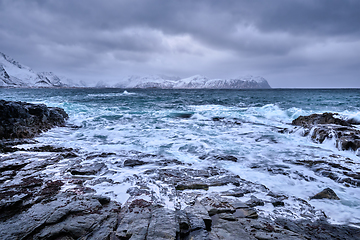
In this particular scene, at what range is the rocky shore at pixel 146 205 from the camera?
2.79 m

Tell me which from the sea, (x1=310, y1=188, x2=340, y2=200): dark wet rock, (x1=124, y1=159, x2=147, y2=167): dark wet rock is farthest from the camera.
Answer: (x1=124, y1=159, x2=147, y2=167): dark wet rock

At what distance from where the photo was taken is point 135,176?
202 inches

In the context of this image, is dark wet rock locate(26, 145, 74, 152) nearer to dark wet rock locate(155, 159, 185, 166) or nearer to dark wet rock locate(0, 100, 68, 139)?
dark wet rock locate(0, 100, 68, 139)

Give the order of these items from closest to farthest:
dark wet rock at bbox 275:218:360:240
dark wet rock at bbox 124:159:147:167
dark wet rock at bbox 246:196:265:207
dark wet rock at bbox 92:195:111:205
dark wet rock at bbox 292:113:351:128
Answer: dark wet rock at bbox 275:218:360:240 < dark wet rock at bbox 92:195:111:205 < dark wet rock at bbox 246:196:265:207 < dark wet rock at bbox 124:159:147:167 < dark wet rock at bbox 292:113:351:128

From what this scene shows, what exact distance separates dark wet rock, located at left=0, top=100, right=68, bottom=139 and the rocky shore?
2977 millimetres

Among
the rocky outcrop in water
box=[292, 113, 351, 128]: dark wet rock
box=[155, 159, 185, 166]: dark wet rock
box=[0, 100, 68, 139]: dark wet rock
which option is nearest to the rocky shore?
box=[155, 159, 185, 166]: dark wet rock

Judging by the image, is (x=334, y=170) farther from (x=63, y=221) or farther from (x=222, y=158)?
(x=63, y=221)

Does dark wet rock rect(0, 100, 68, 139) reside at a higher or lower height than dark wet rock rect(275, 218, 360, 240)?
higher

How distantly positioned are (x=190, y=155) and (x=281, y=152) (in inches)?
148

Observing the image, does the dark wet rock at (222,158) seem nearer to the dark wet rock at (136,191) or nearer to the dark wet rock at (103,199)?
the dark wet rock at (136,191)

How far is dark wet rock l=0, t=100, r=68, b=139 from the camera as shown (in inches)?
318

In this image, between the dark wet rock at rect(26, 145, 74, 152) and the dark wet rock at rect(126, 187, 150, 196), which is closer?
the dark wet rock at rect(126, 187, 150, 196)

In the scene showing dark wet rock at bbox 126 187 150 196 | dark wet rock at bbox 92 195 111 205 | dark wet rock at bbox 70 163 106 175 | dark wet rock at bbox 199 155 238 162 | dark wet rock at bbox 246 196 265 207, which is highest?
dark wet rock at bbox 92 195 111 205

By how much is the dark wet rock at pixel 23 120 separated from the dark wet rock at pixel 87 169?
15.9ft
